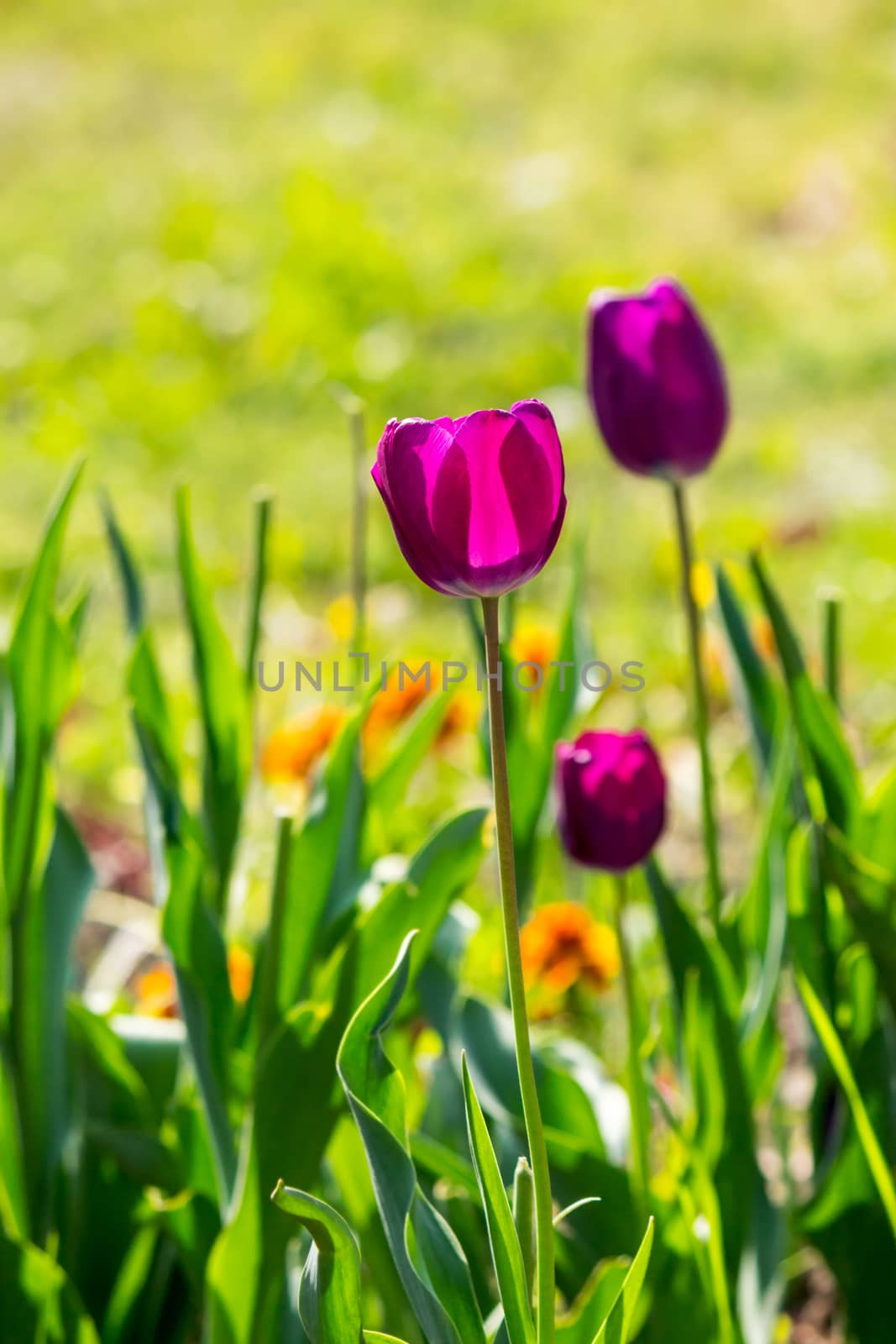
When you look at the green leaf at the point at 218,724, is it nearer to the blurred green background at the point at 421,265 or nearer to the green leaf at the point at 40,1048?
the green leaf at the point at 40,1048

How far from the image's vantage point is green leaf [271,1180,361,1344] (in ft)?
1.32

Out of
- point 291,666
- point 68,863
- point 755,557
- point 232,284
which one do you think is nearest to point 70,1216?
point 68,863

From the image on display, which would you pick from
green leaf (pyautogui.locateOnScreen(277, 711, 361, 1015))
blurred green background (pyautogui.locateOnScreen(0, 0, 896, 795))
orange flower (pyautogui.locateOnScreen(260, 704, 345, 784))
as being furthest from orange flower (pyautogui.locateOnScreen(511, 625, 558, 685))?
green leaf (pyautogui.locateOnScreen(277, 711, 361, 1015))

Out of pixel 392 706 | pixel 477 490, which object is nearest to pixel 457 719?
pixel 392 706

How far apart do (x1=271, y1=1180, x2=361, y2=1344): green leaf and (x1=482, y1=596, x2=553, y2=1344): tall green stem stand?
0.19 feet

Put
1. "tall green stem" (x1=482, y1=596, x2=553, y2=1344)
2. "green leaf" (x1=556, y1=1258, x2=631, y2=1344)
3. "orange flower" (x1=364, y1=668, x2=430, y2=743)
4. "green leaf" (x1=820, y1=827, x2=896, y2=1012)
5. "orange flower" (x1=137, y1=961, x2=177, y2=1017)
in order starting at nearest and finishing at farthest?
"tall green stem" (x1=482, y1=596, x2=553, y2=1344)
"green leaf" (x1=556, y1=1258, x2=631, y2=1344)
"green leaf" (x1=820, y1=827, x2=896, y2=1012)
"orange flower" (x1=137, y1=961, x2=177, y2=1017)
"orange flower" (x1=364, y1=668, x2=430, y2=743)

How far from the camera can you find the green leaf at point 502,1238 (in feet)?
1.42

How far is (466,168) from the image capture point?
531 cm

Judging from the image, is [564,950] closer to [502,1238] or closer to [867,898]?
[867,898]

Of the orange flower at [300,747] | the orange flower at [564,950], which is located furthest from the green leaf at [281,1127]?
the orange flower at [300,747]

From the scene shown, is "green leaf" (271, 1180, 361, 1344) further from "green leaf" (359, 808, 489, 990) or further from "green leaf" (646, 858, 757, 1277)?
"green leaf" (646, 858, 757, 1277)

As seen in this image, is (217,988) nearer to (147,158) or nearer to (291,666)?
(291,666)

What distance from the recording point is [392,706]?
4.08 ft

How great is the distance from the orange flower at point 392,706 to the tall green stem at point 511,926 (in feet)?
2.70
